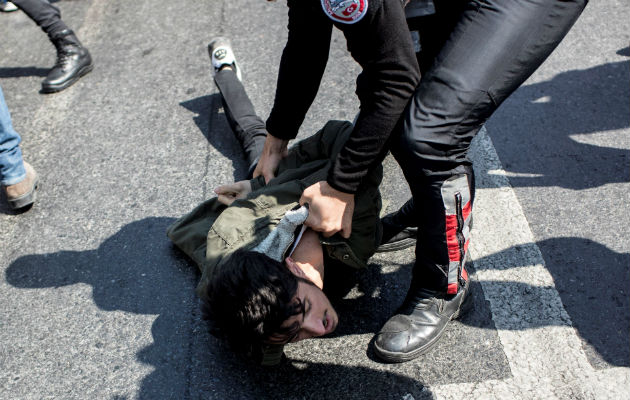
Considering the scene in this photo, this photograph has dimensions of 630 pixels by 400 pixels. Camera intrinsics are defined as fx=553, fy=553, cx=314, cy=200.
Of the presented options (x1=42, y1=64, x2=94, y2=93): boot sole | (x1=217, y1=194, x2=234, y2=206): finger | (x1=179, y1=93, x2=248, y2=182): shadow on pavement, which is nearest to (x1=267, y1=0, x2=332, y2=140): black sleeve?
(x1=217, y1=194, x2=234, y2=206): finger

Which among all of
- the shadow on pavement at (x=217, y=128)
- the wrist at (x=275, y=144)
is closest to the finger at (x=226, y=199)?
the wrist at (x=275, y=144)

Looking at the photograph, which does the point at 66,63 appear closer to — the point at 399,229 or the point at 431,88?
the point at 399,229

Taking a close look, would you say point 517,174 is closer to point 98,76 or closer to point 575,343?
point 575,343

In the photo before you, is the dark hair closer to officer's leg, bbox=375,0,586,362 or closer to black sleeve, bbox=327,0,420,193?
black sleeve, bbox=327,0,420,193

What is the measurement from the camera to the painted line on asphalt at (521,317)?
212 cm

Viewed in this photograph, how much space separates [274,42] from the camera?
405 centimetres

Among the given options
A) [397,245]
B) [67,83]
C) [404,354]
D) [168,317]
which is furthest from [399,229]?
[67,83]

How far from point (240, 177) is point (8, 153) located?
4.01 feet

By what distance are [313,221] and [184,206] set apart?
3.87 feet

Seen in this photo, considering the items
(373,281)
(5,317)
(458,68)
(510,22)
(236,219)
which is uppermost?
(510,22)

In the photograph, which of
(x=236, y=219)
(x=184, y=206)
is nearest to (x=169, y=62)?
(x=184, y=206)

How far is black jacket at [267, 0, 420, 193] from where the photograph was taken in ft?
5.53

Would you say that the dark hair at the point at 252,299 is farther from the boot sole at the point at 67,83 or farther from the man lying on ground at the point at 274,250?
the boot sole at the point at 67,83

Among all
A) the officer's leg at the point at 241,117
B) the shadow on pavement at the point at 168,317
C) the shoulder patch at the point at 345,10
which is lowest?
the shadow on pavement at the point at 168,317
